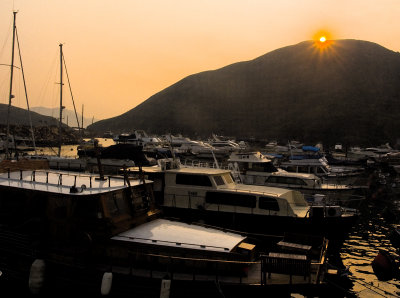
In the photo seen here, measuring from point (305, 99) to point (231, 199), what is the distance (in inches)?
5442

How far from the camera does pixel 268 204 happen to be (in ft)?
62.4

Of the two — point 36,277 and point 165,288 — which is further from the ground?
point 165,288

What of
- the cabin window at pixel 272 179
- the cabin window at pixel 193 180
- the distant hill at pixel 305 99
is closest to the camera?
the cabin window at pixel 193 180

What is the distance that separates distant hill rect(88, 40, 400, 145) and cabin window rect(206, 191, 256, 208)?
10400 cm

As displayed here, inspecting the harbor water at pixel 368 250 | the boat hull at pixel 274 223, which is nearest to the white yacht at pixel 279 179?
the harbor water at pixel 368 250

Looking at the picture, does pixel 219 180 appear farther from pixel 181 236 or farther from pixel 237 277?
pixel 237 277

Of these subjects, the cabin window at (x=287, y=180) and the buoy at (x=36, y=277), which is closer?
the buoy at (x=36, y=277)

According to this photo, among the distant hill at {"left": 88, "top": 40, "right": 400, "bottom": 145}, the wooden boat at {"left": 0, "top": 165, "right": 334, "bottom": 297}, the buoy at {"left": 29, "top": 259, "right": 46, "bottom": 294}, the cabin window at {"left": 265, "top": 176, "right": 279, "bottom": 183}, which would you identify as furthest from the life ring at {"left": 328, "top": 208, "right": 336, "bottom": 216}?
the distant hill at {"left": 88, "top": 40, "right": 400, "bottom": 145}

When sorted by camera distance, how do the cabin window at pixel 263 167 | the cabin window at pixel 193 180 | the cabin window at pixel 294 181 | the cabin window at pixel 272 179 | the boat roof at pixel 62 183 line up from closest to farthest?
the boat roof at pixel 62 183 < the cabin window at pixel 193 180 < the cabin window at pixel 294 181 < the cabin window at pixel 272 179 < the cabin window at pixel 263 167

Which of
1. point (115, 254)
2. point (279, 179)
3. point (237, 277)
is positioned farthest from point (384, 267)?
point (279, 179)

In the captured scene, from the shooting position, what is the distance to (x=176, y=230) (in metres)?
13.2

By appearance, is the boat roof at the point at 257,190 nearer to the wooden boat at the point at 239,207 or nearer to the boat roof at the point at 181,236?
the wooden boat at the point at 239,207

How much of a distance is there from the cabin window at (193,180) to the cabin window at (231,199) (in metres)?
0.66

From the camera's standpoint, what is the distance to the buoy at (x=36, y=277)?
11.9m
